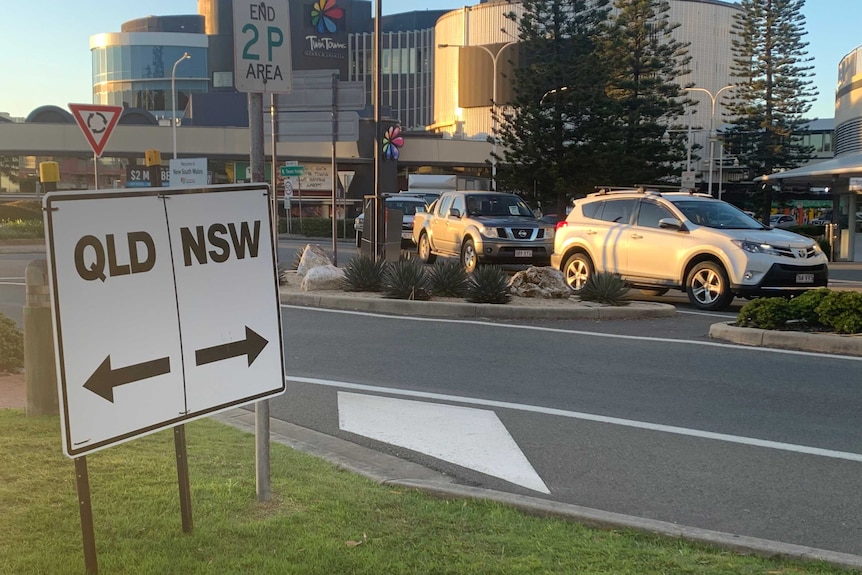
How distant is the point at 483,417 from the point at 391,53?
94028 millimetres

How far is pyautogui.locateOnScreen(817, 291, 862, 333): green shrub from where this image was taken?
33.9ft

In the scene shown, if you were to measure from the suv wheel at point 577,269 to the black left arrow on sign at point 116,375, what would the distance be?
12711mm

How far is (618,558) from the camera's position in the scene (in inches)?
156

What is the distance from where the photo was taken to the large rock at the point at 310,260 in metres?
16.4

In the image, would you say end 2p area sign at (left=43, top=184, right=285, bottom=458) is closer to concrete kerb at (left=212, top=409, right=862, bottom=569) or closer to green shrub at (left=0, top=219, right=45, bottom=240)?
concrete kerb at (left=212, top=409, right=862, bottom=569)

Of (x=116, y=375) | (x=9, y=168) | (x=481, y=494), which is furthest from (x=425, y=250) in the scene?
(x=9, y=168)

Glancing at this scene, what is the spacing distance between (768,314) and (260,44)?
24.5 feet

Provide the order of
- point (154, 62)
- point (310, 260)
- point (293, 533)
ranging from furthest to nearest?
point (154, 62), point (310, 260), point (293, 533)

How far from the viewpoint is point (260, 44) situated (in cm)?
579

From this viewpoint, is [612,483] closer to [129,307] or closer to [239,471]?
[239,471]

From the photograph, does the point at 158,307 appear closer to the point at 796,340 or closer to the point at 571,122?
the point at 796,340

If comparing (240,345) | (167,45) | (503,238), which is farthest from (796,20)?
(167,45)

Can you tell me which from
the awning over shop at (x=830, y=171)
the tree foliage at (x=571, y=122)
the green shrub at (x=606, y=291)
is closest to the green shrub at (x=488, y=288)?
the green shrub at (x=606, y=291)

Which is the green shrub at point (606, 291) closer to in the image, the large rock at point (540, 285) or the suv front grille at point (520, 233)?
the large rock at point (540, 285)
